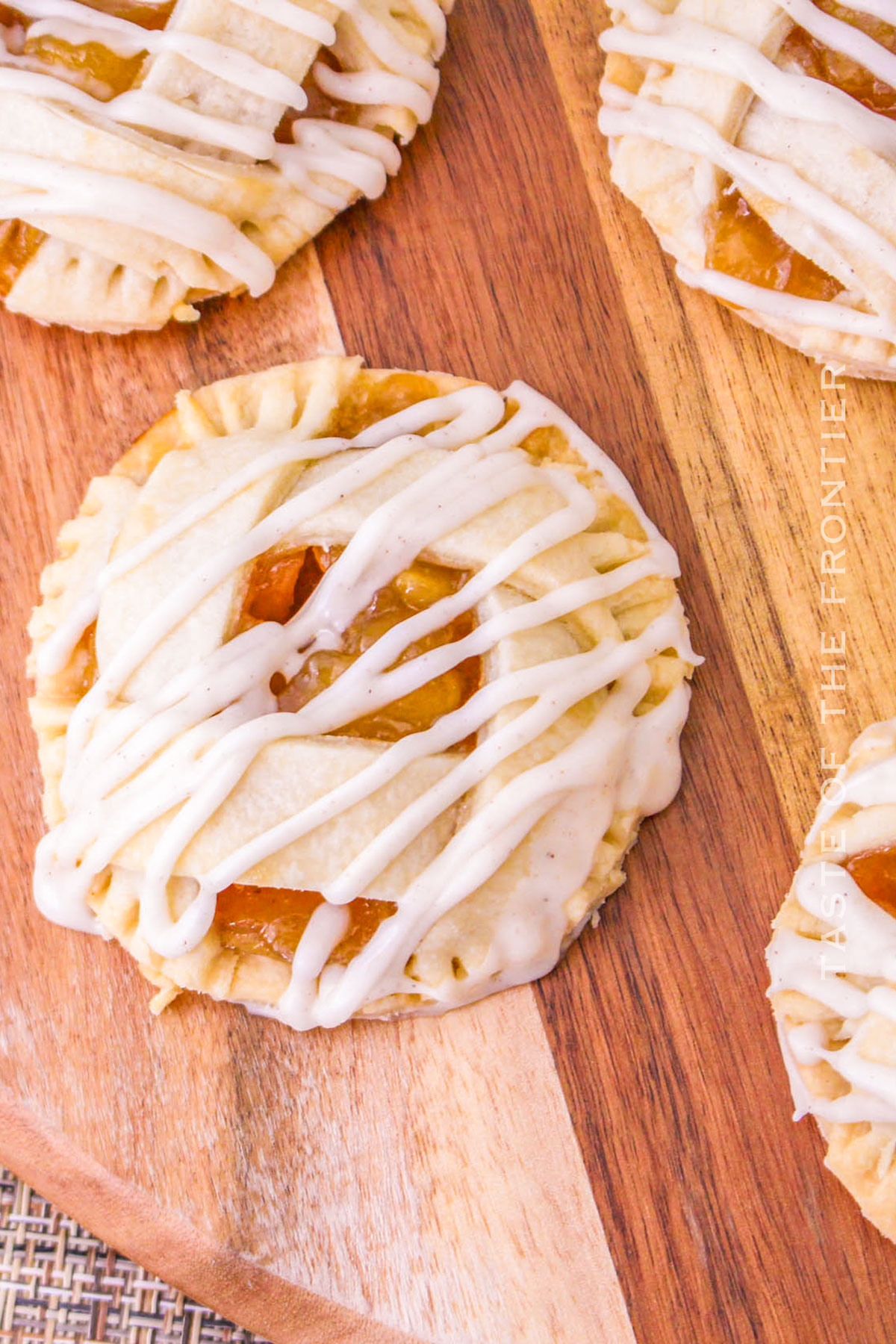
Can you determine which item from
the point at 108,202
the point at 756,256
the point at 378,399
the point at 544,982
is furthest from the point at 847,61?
the point at 544,982

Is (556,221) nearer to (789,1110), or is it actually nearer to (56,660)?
(56,660)

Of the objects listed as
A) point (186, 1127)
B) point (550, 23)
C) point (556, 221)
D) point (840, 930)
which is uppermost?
point (550, 23)

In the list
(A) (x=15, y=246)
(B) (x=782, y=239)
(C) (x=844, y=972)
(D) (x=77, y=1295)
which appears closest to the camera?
(C) (x=844, y=972)

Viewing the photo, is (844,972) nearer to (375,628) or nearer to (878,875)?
(878,875)

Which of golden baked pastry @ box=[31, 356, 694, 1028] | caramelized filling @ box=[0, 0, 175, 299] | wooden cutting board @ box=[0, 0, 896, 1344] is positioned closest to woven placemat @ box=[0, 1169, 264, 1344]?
wooden cutting board @ box=[0, 0, 896, 1344]

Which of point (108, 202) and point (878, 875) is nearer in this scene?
point (878, 875)

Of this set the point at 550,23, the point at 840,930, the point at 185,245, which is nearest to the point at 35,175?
the point at 185,245
